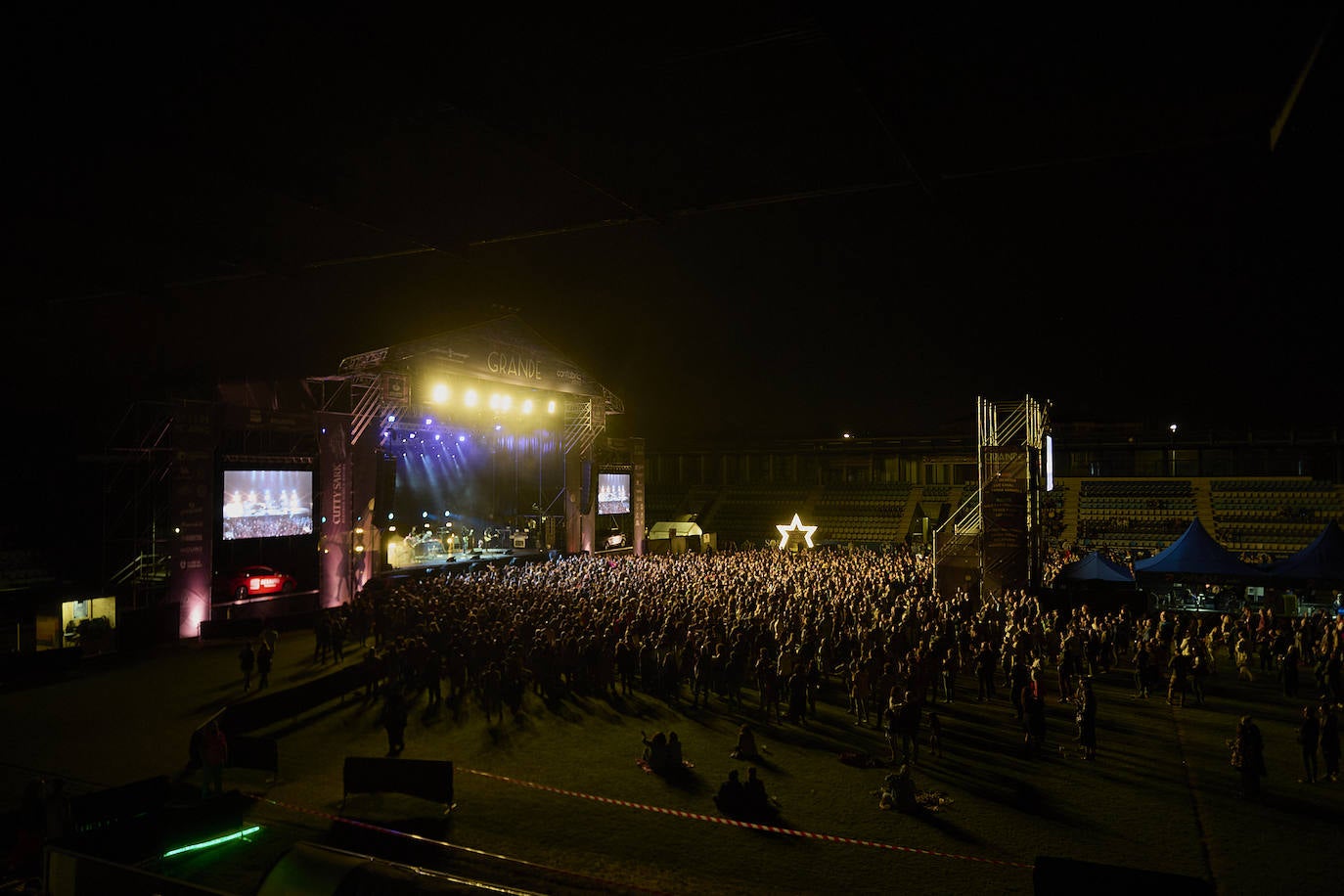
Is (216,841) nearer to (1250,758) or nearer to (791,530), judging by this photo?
(1250,758)

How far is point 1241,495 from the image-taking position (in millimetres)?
34469

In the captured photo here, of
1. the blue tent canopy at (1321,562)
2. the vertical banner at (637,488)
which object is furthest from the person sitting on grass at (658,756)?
the vertical banner at (637,488)

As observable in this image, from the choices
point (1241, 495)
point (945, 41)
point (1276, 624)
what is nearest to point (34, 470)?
point (945, 41)

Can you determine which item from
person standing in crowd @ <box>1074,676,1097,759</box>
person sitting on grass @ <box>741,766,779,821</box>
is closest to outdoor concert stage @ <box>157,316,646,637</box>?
person sitting on grass @ <box>741,766,779,821</box>

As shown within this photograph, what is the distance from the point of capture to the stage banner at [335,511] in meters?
23.2

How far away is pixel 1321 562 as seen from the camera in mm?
18312

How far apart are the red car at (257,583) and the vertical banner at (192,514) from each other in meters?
1.01

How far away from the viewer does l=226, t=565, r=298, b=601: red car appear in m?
21.1

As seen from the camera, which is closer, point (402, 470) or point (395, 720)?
point (395, 720)

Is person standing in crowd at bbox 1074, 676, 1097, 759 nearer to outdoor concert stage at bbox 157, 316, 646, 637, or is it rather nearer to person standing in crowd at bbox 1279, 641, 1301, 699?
person standing in crowd at bbox 1279, 641, 1301, 699

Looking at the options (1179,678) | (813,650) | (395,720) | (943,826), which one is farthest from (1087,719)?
(395,720)

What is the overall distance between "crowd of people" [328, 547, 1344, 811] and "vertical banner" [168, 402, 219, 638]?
12.8ft

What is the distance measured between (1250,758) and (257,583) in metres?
22.3

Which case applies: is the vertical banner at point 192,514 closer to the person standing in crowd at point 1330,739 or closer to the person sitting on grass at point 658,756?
the person sitting on grass at point 658,756
